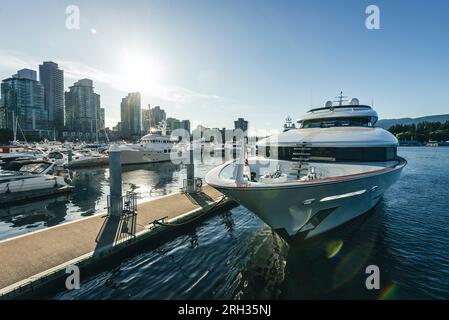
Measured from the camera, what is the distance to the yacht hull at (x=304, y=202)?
344 inches

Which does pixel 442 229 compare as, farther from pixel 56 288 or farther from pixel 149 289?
pixel 56 288

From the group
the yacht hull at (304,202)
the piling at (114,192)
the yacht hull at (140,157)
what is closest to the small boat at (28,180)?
the piling at (114,192)

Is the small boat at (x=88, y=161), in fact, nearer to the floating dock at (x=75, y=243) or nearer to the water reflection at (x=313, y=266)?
the floating dock at (x=75, y=243)

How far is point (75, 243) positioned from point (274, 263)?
8385 mm

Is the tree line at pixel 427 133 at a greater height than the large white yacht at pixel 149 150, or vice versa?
the tree line at pixel 427 133

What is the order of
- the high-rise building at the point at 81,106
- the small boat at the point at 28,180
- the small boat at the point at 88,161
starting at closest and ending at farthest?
the small boat at the point at 28,180 → the small boat at the point at 88,161 → the high-rise building at the point at 81,106

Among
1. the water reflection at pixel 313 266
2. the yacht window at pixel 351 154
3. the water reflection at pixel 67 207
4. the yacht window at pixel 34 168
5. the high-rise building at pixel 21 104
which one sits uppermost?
the high-rise building at pixel 21 104

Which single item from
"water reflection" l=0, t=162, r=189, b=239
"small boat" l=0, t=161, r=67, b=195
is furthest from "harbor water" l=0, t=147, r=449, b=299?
"small boat" l=0, t=161, r=67, b=195

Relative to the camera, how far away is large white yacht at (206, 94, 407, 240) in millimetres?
8977

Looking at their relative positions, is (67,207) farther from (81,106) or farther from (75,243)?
(81,106)

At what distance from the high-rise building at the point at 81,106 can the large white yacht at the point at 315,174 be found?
186m

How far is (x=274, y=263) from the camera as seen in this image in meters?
10.1

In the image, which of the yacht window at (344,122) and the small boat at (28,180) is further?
the small boat at (28,180)
